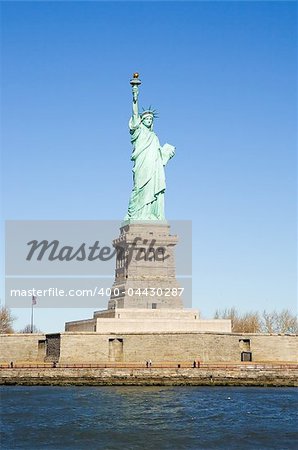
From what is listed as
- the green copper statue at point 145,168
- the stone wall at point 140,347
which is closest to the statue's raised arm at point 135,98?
the green copper statue at point 145,168

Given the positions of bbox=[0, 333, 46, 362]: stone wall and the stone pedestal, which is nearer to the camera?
the stone pedestal

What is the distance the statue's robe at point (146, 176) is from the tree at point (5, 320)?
27.1 metres

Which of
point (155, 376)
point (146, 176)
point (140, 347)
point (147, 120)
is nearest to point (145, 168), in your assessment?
point (146, 176)

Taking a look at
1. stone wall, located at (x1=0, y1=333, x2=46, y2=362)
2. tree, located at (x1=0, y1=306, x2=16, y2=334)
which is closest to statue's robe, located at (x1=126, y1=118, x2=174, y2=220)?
stone wall, located at (x1=0, y1=333, x2=46, y2=362)

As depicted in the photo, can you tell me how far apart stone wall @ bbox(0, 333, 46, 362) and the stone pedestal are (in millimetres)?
5430

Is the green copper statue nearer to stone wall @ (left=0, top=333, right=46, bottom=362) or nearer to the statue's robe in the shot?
the statue's robe

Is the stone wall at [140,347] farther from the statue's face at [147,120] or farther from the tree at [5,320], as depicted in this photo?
the tree at [5,320]

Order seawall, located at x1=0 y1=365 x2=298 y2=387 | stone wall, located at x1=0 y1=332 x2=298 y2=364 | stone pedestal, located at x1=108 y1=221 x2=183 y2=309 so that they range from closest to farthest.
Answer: seawall, located at x1=0 y1=365 x2=298 y2=387
stone wall, located at x1=0 y1=332 x2=298 y2=364
stone pedestal, located at x1=108 y1=221 x2=183 y2=309

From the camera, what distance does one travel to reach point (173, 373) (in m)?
43.9

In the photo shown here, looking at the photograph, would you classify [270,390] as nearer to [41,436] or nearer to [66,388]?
[66,388]

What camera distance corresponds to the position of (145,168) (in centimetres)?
5591

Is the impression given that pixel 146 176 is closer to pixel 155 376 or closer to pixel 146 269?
pixel 146 269

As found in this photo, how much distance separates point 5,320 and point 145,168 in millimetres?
29936

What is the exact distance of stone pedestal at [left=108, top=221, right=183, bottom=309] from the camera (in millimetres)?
52719
